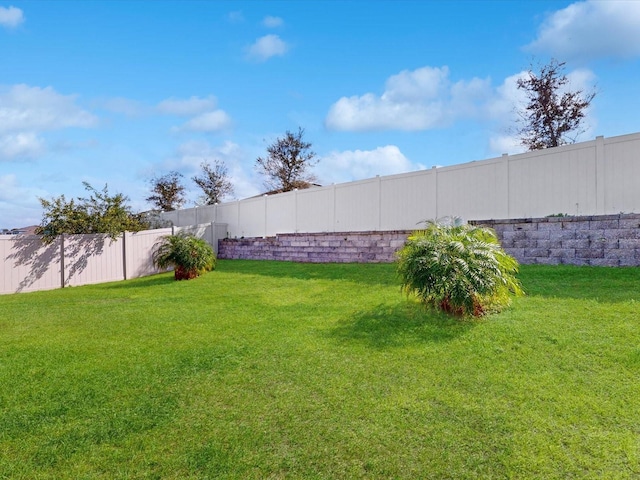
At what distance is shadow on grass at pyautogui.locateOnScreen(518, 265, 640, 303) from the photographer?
5238mm

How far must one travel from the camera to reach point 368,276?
25.9 feet

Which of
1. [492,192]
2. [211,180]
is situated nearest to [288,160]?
[211,180]

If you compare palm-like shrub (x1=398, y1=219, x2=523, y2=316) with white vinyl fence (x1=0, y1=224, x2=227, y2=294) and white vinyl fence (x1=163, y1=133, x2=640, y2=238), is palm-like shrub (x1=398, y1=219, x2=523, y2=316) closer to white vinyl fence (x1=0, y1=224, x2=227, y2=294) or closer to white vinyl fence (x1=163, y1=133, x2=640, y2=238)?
white vinyl fence (x1=163, y1=133, x2=640, y2=238)

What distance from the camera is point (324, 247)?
37.6 ft

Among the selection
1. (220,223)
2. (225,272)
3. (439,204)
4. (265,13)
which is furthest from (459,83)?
(220,223)

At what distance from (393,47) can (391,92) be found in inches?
43.4

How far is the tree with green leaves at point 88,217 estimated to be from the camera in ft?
37.8

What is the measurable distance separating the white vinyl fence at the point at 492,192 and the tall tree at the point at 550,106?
7.90m

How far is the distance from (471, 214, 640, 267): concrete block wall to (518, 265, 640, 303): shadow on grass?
0.87 ft

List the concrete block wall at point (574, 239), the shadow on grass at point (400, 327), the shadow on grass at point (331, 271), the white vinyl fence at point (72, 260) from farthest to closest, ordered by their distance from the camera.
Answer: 1. the white vinyl fence at point (72, 260)
2. the shadow on grass at point (331, 271)
3. the concrete block wall at point (574, 239)
4. the shadow on grass at point (400, 327)

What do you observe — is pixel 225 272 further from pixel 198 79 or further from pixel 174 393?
pixel 174 393

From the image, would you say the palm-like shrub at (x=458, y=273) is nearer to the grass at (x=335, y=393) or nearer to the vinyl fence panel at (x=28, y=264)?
the grass at (x=335, y=393)

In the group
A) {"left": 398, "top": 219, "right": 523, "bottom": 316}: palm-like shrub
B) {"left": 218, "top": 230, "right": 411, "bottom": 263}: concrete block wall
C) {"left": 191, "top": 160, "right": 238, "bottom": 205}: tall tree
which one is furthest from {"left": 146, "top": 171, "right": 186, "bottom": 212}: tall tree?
{"left": 398, "top": 219, "right": 523, "bottom": 316}: palm-like shrub

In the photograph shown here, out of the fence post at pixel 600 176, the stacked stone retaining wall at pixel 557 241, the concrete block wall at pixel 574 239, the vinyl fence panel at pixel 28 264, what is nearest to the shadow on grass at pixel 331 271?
the stacked stone retaining wall at pixel 557 241
